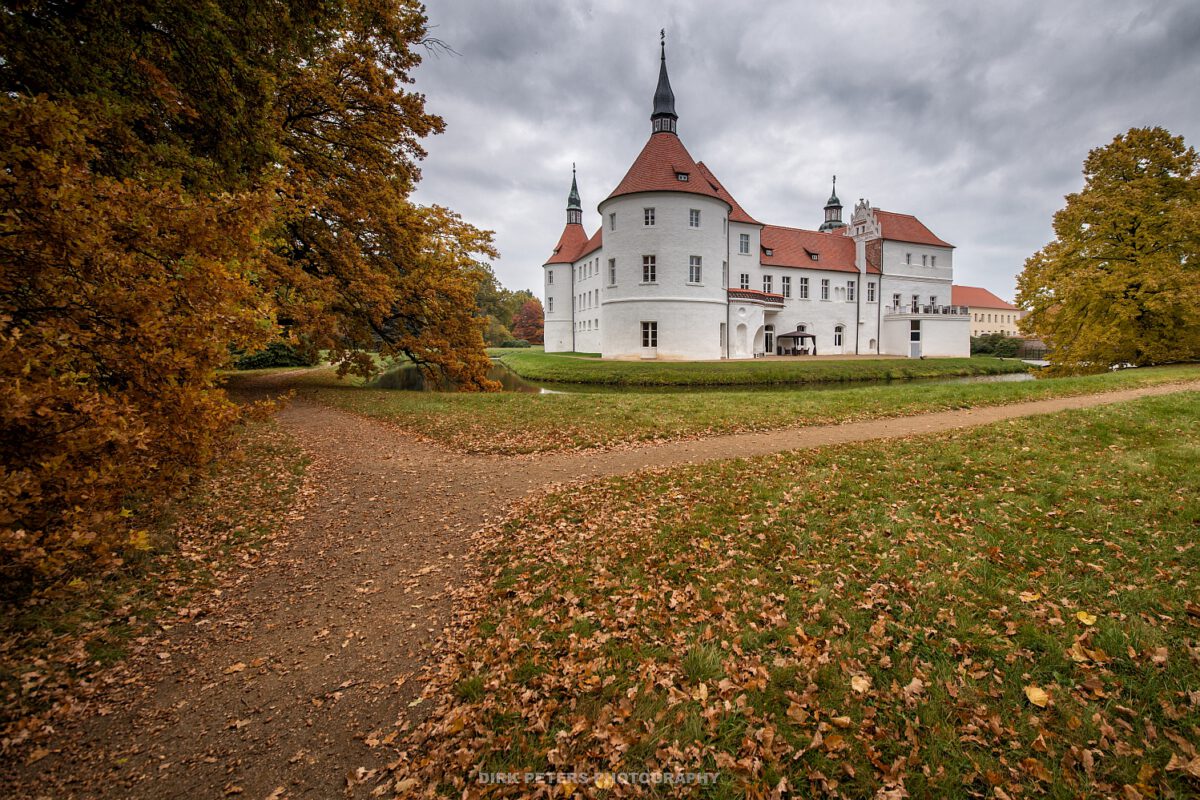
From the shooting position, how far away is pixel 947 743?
284cm

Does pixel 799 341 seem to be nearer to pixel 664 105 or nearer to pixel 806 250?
pixel 806 250

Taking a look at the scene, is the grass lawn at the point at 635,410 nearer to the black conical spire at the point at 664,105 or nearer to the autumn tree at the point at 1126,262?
the autumn tree at the point at 1126,262

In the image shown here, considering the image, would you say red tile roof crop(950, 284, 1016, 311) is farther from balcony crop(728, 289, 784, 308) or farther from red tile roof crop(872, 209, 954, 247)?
balcony crop(728, 289, 784, 308)

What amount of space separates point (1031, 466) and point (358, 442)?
10983mm

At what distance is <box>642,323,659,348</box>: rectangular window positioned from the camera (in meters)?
34.5

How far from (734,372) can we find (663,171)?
15.3 m

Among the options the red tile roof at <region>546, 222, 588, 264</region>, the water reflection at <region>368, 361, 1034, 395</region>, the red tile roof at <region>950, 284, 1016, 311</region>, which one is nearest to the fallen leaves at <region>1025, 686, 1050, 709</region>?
the water reflection at <region>368, 361, 1034, 395</region>

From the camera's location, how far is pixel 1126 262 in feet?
63.8

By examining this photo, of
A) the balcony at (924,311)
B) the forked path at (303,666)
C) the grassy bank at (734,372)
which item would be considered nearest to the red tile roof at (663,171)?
the grassy bank at (734,372)

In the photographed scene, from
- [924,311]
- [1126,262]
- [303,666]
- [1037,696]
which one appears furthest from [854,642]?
[924,311]

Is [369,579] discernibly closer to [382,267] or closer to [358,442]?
[358,442]

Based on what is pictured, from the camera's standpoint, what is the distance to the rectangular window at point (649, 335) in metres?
34.5

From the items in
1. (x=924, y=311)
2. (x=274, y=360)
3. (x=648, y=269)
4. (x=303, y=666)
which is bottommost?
(x=303, y=666)

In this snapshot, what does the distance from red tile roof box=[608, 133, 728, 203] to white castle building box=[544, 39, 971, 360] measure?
86mm
